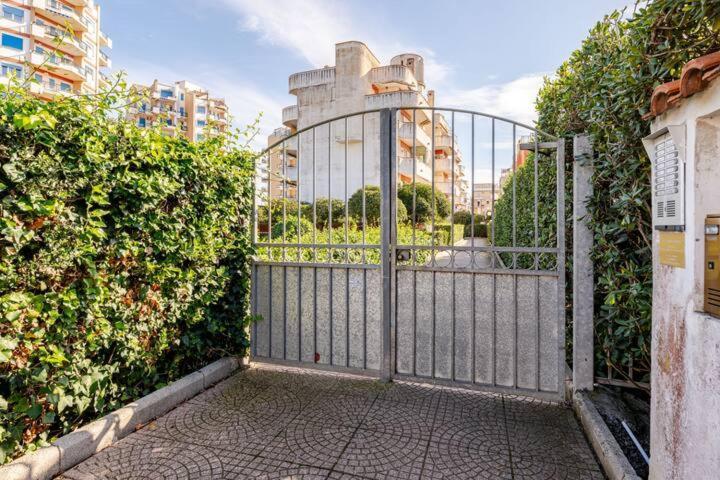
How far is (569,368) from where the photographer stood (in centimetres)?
378

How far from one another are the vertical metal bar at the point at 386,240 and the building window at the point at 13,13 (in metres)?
44.4

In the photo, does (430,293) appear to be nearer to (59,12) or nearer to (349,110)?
(349,110)

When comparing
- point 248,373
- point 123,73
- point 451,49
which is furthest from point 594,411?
point 451,49

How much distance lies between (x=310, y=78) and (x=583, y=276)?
2566 centimetres

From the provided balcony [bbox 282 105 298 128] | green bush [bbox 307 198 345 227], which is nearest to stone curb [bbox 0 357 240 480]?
green bush [bbox 307 198 345 227]

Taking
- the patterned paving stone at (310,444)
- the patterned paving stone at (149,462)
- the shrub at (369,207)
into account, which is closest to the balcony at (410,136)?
the shrub at (369,207)

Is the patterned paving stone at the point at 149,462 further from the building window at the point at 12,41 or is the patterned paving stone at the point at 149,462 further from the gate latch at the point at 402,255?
the building window at the point at 12,41

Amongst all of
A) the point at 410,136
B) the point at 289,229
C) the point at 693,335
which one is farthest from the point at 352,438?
the point at 410,136

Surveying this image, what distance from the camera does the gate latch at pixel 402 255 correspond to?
397 cm

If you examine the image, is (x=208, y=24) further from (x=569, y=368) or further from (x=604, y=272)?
(x=569, y=368)

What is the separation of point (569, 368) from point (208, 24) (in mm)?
7317

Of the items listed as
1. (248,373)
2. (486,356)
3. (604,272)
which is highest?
(604,272)

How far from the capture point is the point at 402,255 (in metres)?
3.98

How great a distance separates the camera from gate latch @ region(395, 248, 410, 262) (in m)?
3.97
